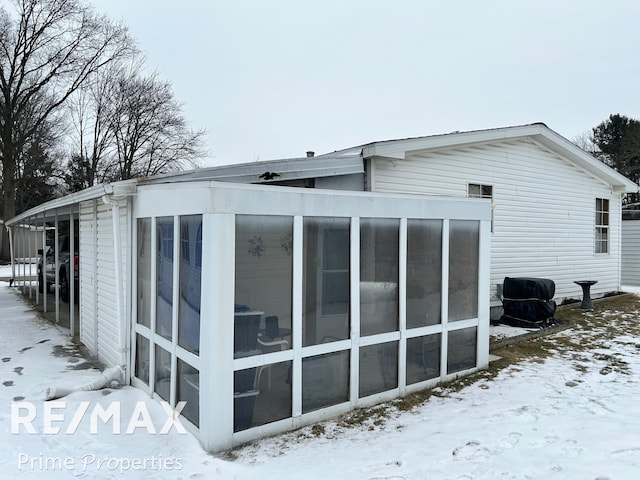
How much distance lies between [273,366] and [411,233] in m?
2.12

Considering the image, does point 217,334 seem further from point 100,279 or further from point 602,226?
point 602,226

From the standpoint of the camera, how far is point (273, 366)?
12.5ft

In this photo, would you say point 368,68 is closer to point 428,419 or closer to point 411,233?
point 411,233

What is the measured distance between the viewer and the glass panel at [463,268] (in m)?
5.26

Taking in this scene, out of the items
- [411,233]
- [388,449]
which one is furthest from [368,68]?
[388,449]

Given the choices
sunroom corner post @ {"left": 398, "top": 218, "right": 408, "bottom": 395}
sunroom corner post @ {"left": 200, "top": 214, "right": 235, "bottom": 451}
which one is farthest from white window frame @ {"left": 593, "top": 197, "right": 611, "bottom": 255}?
sunroom corner post @ {"left": 200, "top": 214, "right": 235, "bottom": 451}

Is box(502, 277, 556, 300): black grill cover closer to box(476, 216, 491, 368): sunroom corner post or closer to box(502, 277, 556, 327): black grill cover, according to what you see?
box(502, 277, 556, 327): black grill cover

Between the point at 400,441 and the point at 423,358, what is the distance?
4.77 feet

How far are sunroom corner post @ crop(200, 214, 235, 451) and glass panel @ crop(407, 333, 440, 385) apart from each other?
216 cm

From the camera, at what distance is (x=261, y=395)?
3.76 m

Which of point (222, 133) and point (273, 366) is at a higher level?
point (222, 133)

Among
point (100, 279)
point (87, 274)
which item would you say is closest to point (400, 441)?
point (100, 279)

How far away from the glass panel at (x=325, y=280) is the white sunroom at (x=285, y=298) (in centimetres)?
1

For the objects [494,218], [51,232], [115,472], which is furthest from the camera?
[51,232]
